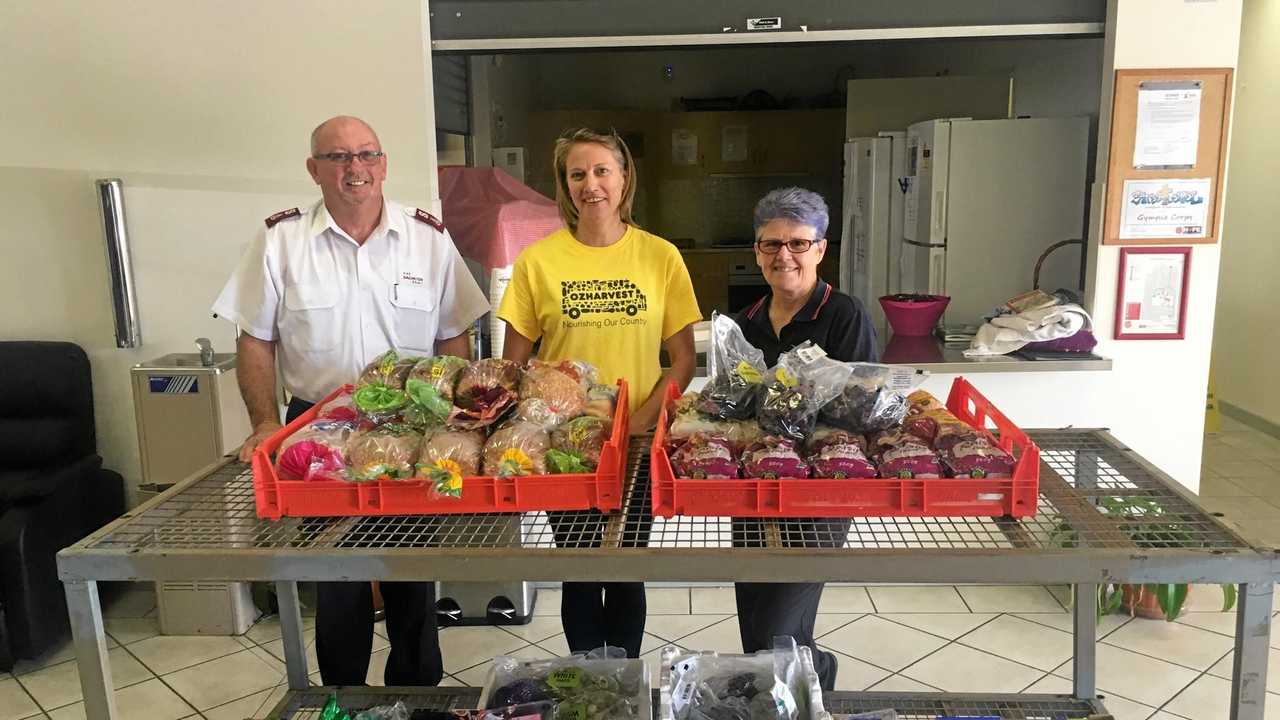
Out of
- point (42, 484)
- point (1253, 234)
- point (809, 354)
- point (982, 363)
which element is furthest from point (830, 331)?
point (1253, 234)

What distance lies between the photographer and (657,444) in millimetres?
1527

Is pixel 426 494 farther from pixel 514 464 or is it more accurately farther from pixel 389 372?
pixel 389 372

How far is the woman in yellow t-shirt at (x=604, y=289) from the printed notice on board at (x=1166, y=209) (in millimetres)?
1772

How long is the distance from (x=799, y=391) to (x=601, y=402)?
354 mm

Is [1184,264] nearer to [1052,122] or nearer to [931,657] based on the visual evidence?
[1052,122]

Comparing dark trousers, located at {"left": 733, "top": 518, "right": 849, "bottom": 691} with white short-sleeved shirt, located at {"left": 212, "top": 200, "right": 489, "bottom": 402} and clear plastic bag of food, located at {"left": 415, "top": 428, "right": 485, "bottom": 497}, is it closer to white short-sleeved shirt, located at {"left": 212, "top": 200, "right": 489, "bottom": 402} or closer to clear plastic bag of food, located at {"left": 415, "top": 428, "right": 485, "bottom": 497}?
clear plastic bag of food, located at {"left": 415, "top": 428, "right": 485, "bottom": 497}

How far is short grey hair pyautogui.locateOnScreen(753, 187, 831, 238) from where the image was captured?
2.01 meters

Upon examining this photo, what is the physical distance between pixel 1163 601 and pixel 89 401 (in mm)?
3749

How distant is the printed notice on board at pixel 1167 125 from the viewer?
307cm

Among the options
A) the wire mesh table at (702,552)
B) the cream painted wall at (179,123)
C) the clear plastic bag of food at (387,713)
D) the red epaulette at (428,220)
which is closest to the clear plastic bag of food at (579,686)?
the clear plastic bag of food at (387,713)

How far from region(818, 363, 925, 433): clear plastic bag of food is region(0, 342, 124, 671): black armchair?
267 centimetres

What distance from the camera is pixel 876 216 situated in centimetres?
502

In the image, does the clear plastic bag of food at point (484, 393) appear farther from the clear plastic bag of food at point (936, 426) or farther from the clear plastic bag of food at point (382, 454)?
the clear plastic bag of food at point (936, 426)

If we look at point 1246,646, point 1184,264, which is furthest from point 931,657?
point 1246,646
